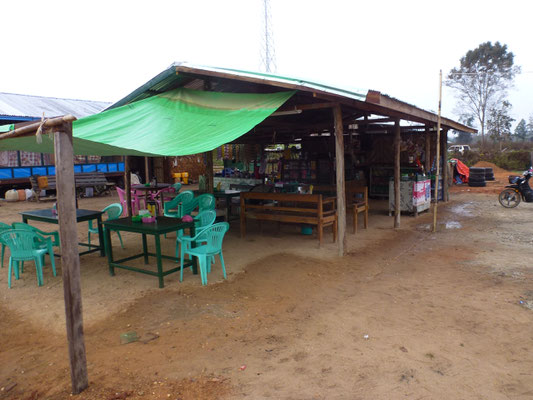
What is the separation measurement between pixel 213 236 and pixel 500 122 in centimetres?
3413

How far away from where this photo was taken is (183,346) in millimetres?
3303

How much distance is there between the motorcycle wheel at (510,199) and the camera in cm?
1077

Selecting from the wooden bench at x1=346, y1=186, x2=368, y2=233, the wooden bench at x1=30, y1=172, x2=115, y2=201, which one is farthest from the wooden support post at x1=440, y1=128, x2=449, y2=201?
the wooden bench at x1=30, y1=172, x2=115, y2=201

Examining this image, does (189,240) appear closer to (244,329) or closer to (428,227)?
(244,329)

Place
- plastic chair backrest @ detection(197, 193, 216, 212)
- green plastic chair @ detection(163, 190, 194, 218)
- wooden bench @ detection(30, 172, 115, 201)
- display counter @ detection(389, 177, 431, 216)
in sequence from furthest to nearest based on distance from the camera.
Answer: wooden bench @ detection(30, 172, 115, 201)
display counter @ detection(389, 177, 431, 216)
green plastic chair @ detection(163, 190, 194, 218)
plastic chair backrest @ detection(197, 193, 216, 212)

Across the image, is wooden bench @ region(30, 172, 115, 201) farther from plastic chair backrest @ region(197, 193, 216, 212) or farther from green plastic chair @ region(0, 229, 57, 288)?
green plastic chair @ region(0, 229, 57, 288)

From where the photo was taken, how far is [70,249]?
8.59ft

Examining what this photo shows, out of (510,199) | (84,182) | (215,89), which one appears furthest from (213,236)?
(84,182)

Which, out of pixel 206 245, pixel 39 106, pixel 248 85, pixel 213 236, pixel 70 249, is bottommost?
pixel 206 245

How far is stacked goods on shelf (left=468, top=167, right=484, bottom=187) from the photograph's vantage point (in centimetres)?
1673

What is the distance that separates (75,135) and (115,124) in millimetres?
798

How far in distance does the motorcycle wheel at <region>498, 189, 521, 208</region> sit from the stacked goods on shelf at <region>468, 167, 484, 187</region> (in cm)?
621

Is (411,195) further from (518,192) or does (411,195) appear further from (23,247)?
(23,247)

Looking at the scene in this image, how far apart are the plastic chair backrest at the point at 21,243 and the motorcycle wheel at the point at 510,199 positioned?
1129 cm
